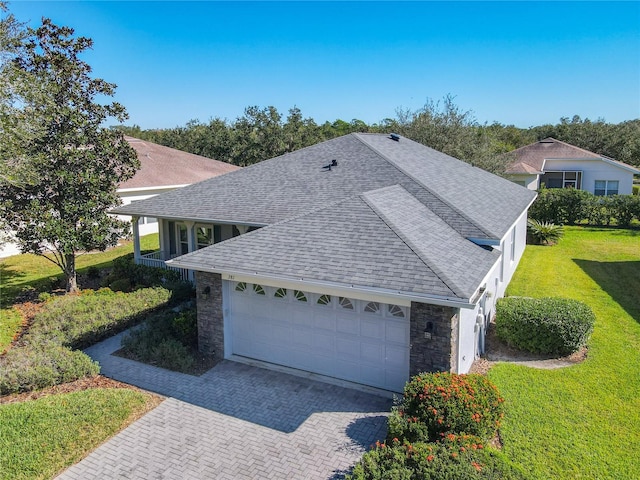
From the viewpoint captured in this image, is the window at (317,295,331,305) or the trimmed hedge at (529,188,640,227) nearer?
the window at (317,295,331,305)

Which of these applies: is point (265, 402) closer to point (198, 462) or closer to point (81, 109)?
point (198, 462)

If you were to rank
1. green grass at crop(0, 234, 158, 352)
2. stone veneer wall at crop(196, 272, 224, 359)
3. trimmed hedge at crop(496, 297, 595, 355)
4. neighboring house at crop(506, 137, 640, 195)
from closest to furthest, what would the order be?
trimmed hedge at crop(496, 297, 595, 355)
stone veneer wall at crop(196, 272, 224, 359)
green grass at crop(0, 234, 158, 352)
neighboring house at crop(506, 137, 640, 195)

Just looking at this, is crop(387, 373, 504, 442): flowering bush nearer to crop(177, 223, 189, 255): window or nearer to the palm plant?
crop(177, 223, 189, 255): window

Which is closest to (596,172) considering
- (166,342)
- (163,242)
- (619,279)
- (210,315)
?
(619,279)

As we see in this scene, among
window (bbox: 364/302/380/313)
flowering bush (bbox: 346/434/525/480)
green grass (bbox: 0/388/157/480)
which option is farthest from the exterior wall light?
green grass (bbox: 0/388/157/480)

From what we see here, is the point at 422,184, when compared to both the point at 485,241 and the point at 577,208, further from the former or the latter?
the point at 577,208

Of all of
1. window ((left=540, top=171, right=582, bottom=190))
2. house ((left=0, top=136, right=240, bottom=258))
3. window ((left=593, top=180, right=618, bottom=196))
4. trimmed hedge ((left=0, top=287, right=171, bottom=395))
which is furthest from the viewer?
window ((left=540, top=171, right=582, bottom=190))
